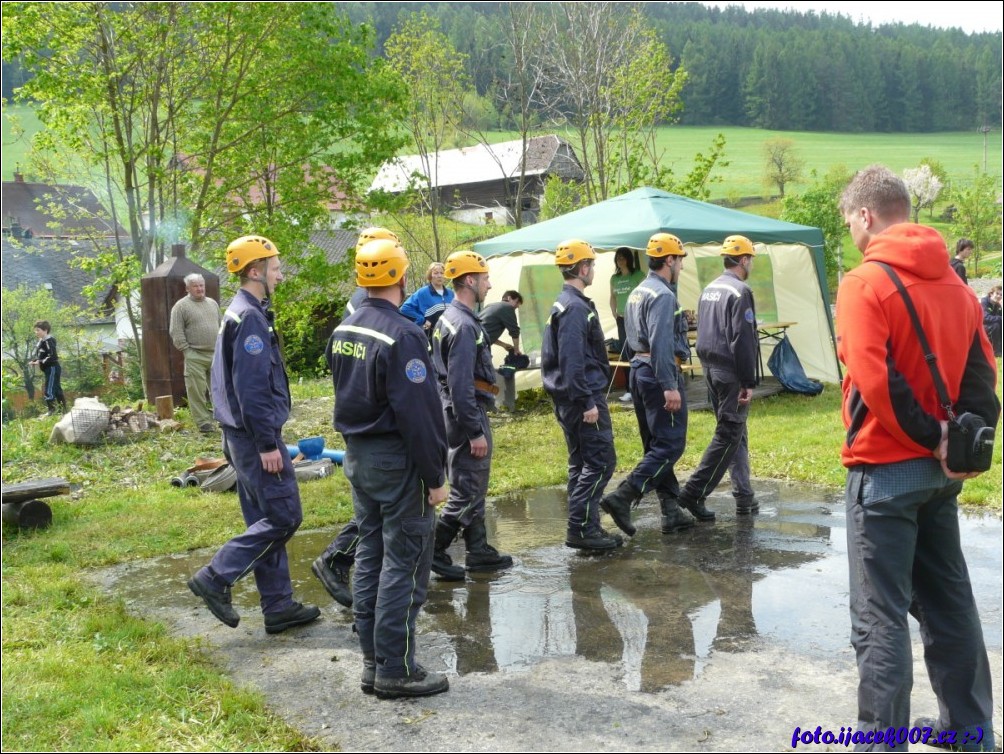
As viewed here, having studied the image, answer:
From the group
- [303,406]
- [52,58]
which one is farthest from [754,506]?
[52,58]

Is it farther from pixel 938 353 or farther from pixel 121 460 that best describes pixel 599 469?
pixel 121 460

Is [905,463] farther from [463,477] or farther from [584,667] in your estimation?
[463,477]

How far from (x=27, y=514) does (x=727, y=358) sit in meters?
5.96

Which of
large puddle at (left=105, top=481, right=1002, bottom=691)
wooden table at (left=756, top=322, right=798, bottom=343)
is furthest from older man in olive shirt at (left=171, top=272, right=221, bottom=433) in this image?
wooden table at (left=756, top=322, right=798, bottom=343)

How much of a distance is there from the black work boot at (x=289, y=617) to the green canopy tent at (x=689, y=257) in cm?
860

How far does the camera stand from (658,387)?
721 cm

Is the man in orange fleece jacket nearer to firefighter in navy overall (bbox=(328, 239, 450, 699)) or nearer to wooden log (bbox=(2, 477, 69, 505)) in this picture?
firefighter in navy overall (bbox=(328, 239, 450, 699))

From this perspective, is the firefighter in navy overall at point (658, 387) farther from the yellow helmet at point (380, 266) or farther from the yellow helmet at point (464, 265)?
the yellow helmet at point (380, 266)

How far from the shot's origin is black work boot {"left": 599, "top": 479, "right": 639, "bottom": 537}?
23.0 feet

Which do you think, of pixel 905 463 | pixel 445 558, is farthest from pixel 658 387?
pixel 905 463

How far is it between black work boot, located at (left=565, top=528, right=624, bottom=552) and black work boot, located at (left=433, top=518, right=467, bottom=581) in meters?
0.88

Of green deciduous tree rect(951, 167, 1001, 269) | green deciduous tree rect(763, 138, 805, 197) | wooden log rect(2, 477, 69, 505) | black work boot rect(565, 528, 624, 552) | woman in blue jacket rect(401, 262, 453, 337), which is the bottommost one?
black work boot rect(565, 528, 624, 552)

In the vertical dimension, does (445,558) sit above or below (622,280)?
below

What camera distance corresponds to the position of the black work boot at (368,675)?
4.58 meters
